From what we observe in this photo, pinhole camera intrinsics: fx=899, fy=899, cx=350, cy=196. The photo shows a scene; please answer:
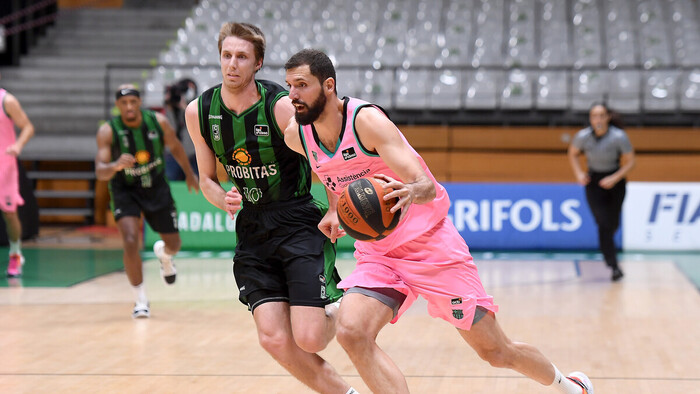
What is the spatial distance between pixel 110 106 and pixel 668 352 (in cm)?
1211

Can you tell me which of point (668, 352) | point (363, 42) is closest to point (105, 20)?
point (363, 42)

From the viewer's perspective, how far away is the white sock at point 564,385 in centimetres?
468

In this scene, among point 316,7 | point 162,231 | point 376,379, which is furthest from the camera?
point 316,7

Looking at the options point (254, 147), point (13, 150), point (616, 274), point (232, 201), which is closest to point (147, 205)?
point (13, 150)

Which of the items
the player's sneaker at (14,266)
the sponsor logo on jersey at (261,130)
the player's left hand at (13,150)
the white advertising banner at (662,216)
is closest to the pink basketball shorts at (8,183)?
the player's left hand at (13,150)

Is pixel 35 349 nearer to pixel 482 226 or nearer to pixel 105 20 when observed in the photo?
pixel 482 226

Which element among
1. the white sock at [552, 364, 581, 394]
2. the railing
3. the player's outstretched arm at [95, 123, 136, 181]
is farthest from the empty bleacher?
the white sock at [552, 364, 581, 394]

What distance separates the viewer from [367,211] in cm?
377

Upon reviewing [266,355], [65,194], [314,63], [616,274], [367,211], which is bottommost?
[65,194]

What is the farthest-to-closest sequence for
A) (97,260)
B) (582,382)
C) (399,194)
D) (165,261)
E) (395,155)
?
(97,260), (165,261), (582,382), (395,155), (399,194)

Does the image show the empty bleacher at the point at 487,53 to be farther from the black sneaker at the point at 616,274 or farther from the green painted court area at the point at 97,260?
the black sneaker at the point at 616,274

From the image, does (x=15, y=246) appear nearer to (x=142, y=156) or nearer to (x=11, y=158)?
(x=11, y=158)

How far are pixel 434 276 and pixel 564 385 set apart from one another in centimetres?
104

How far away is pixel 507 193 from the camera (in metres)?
12.6
